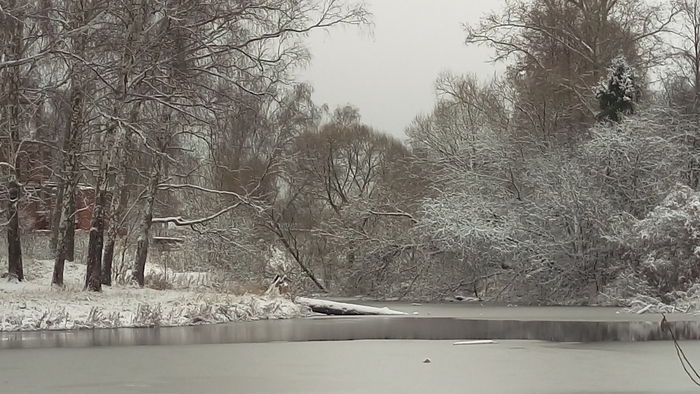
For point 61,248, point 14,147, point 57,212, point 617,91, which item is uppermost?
point 617,91

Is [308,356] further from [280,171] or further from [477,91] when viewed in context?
[477,91]

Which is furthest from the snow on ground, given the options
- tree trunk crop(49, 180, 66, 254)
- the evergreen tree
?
the evergreen tree

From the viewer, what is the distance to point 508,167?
3288 cm

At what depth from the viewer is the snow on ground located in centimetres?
1744

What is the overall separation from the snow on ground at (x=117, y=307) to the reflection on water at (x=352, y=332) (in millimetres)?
604

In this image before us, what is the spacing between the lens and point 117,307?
741 inches

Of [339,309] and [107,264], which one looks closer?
[107,264]

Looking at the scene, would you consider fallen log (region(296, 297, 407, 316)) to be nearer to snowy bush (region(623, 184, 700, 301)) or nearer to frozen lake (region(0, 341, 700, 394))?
snowy bush (region(623, 184, 700, 301))

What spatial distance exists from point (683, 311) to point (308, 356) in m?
14.6

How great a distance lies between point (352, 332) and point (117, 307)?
16.8ft

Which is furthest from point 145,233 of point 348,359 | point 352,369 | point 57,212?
point 352,369

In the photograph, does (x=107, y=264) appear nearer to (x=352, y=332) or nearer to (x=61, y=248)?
(x=61, y=248)

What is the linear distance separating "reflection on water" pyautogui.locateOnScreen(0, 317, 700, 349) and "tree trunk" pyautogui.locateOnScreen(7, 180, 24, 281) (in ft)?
17.0

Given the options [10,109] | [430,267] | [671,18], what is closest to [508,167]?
[430,267]
